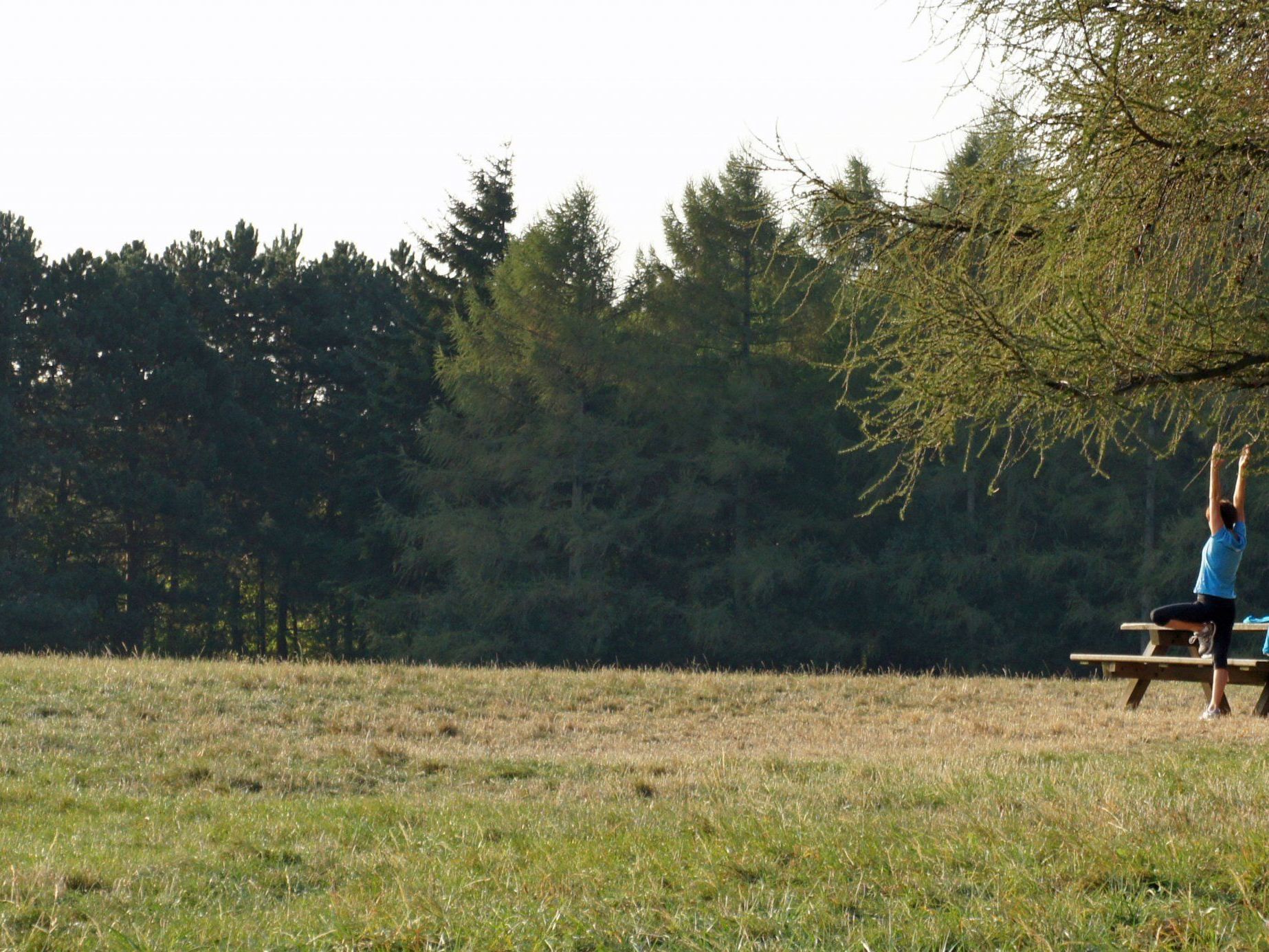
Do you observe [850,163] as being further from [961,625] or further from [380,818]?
[961,625]

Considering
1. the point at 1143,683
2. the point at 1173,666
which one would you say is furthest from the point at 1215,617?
the point at 1143,683

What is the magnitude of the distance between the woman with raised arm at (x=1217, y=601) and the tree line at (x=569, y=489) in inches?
797

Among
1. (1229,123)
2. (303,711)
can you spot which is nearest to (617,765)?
(303,711)

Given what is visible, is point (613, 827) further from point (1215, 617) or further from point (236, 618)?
point (236, 618)

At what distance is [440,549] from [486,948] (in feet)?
109

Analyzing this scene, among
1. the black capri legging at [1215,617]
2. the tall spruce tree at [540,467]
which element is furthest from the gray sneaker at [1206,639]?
the tall spruce tree at [540,467]

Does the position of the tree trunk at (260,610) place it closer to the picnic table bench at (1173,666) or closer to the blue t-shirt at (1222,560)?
the picnic table bench at (1173,666)

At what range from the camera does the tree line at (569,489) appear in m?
34.4

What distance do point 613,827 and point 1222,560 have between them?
674cm

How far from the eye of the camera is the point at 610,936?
13.3 ft

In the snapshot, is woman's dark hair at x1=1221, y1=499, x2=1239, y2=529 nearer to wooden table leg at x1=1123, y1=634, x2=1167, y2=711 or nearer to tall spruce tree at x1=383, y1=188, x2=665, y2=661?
wooden table leg at x1=1123, y1=634, x2=1167, y2=711

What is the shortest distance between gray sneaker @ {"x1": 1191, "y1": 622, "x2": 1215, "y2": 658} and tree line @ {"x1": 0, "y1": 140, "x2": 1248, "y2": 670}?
66.0 ft

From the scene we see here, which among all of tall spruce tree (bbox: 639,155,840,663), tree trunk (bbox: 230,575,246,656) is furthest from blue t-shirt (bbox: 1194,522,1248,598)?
tree trunk (bbox: 230,575,246,656)

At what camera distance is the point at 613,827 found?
606 cm
